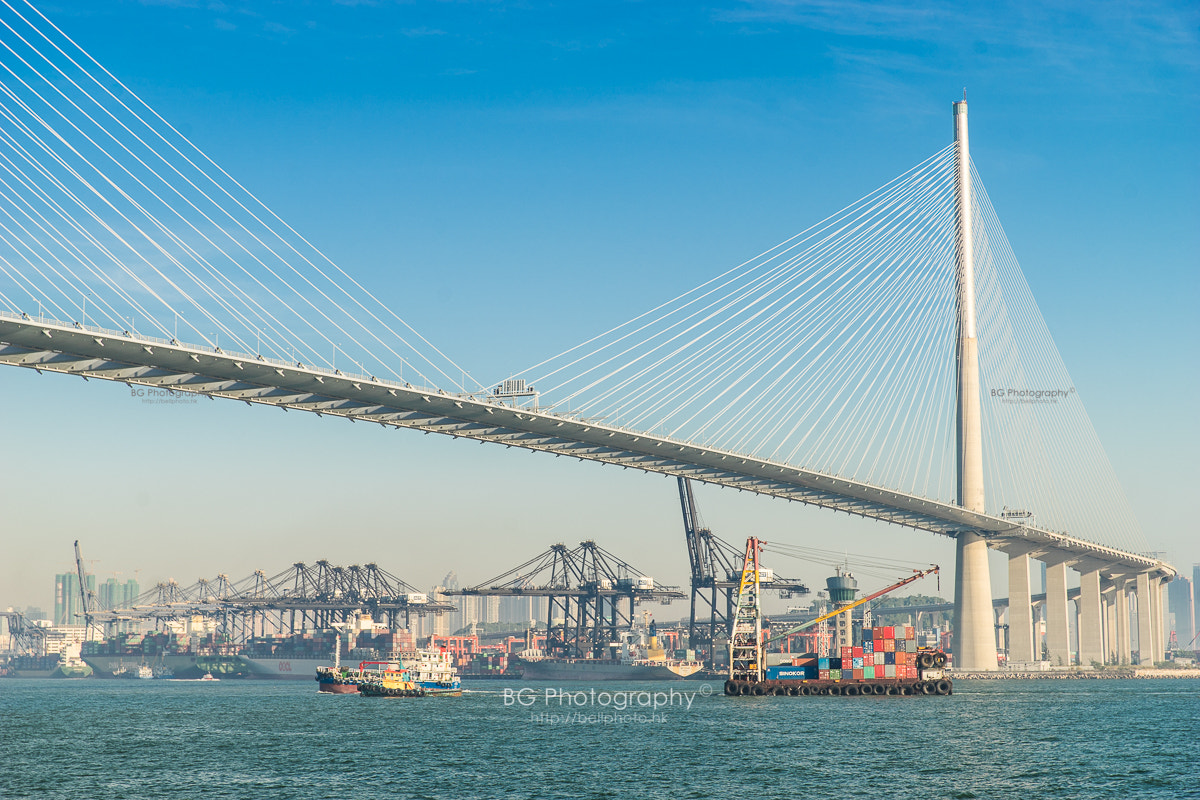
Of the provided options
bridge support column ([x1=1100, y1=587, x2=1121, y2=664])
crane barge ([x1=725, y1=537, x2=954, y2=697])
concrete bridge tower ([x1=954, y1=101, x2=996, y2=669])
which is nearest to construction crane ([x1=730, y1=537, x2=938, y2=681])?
crane barge ([x1=725, y1=537, x2=954, y2=697])

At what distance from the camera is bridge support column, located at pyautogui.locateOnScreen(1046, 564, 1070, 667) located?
135m

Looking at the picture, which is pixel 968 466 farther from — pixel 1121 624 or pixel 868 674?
pixel 1121 624

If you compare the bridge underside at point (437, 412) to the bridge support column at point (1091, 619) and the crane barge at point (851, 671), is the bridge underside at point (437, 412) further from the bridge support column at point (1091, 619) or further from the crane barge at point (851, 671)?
the bridge support column at point (1091, 619)

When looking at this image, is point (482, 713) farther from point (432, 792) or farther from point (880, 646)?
point (432, 792)

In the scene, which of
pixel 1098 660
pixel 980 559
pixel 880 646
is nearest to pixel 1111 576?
pixel 1098 660

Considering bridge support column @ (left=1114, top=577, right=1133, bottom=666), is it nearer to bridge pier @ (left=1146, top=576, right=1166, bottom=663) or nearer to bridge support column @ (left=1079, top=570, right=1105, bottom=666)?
bridge pier @ (left=1146, top=576, right=1166, bottom=663)

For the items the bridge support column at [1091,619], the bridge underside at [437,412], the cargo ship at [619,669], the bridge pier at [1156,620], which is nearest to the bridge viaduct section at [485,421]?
the bridge underside at [437,412]

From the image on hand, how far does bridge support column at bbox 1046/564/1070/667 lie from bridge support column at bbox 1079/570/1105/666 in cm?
1027

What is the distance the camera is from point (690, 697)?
10531 centimetres

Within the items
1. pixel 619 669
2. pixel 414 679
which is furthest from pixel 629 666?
pixel 414 679

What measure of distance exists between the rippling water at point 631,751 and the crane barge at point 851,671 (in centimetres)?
492

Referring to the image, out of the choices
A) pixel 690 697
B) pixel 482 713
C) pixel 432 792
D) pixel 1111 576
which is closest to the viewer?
pixel 432 792

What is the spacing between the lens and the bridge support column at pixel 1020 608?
125125 mm

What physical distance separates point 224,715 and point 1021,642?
267 ft
